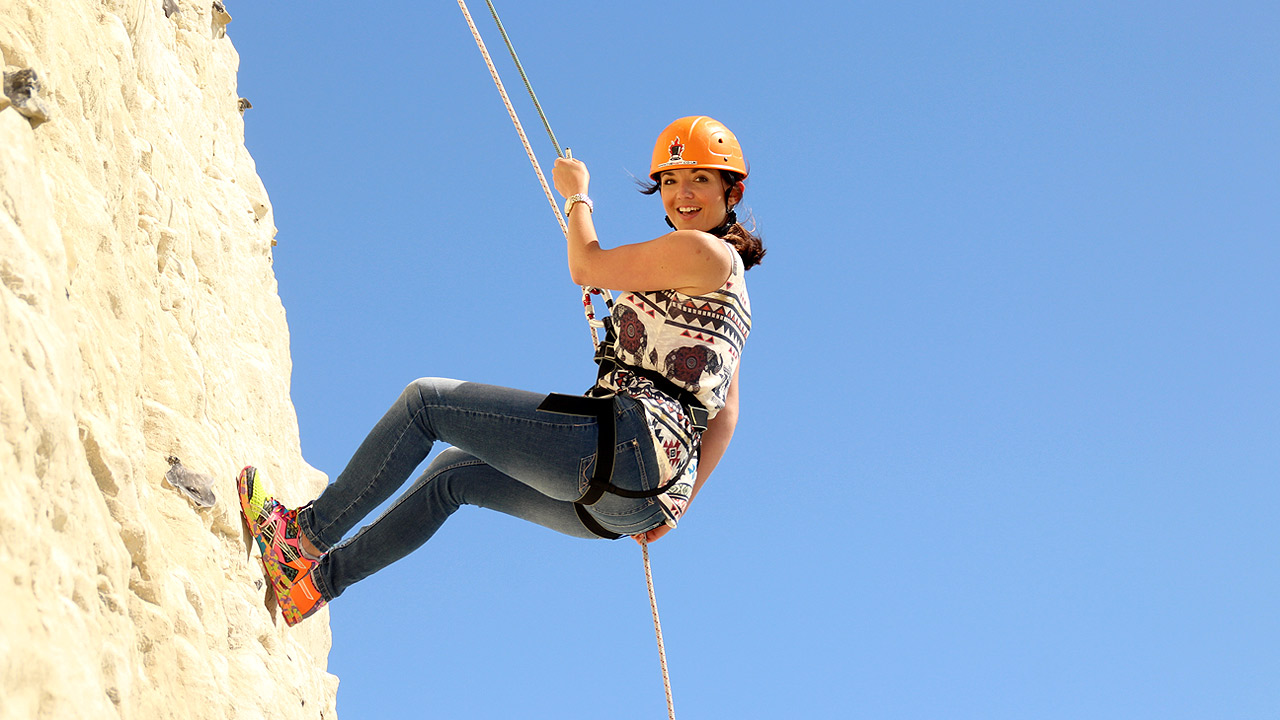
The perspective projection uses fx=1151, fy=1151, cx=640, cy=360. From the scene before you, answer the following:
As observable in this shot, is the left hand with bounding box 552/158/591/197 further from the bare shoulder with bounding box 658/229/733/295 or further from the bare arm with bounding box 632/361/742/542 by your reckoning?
the bare arm with bounding box 632/361/742/542

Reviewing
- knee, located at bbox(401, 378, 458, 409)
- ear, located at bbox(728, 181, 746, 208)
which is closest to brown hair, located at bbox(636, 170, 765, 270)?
ear, located at bbox(728, 181, 746, 208)

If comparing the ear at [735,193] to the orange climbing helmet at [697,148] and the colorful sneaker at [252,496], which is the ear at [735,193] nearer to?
the orange climbing helmet at [697,148]

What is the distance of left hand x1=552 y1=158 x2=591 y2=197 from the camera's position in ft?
15.8

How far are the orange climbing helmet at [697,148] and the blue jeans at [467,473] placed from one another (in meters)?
1.15

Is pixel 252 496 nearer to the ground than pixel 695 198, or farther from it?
nearer to the ground

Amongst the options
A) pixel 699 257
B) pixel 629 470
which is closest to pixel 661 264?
pixel 699 257

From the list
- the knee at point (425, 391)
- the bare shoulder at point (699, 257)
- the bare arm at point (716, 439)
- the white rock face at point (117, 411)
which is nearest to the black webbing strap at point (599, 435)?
the knee at point (425, 391)

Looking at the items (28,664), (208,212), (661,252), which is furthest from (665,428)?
(208,212)

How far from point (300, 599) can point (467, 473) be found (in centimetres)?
92

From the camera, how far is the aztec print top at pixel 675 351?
4.34 m

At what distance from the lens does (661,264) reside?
4277 millimetres

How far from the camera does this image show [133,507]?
4.11 m

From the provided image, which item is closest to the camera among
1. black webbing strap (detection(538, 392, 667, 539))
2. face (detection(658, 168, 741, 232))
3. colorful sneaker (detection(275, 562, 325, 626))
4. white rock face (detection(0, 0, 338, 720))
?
white rock face (detection(0, 0, 338, 720))

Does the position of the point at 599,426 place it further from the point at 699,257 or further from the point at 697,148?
the point at 697,148
